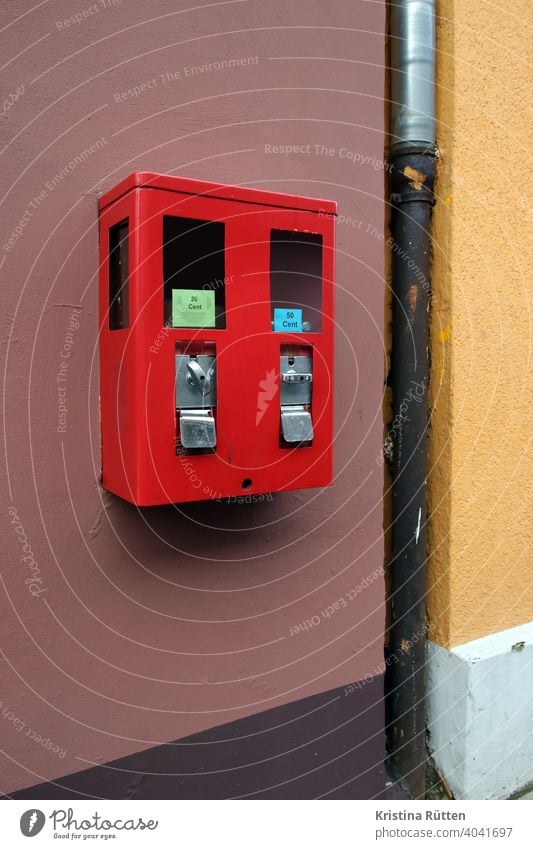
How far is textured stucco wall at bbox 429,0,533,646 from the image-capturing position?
2053 millimetres

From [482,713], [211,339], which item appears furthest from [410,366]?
[482,713]

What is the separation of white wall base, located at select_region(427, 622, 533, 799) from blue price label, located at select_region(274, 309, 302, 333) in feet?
4.17

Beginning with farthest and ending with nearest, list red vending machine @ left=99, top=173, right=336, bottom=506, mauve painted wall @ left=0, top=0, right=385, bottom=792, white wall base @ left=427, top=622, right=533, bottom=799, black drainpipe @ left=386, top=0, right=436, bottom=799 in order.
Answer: white wall base @ left=427, top=622, right=533, bottom=799 → black drainpipe @ left=386, top=0, right=436, bottom=799 → mauve painted wall @ left=0, top=0, right=385, bottom=792 → red vending machine @ left=99, top=173, right=336, bottom=506

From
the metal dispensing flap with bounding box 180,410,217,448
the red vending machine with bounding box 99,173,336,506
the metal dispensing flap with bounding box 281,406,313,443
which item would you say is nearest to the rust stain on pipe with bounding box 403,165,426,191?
the red vending machine with bounding box 99,173,336,506

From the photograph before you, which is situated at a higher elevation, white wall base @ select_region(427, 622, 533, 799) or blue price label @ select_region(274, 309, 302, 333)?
blue price label @ select_region(274, 309, 302, 333)

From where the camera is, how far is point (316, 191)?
184 cm

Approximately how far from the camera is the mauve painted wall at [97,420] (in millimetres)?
1447

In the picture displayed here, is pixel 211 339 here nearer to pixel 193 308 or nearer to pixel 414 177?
pixel 193 308

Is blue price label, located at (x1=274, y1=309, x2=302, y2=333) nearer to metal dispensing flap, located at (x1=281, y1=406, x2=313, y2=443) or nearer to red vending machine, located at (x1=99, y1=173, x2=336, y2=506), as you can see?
red vending machine, located at (x1=99, y1=173, x2=336, y2=506)

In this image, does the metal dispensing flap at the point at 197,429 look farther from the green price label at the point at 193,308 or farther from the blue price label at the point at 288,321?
the blue price label at the point at 288,321

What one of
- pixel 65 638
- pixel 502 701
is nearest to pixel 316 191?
pixel 65 638

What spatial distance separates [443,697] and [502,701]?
0.21m

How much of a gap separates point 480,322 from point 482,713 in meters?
1.31
